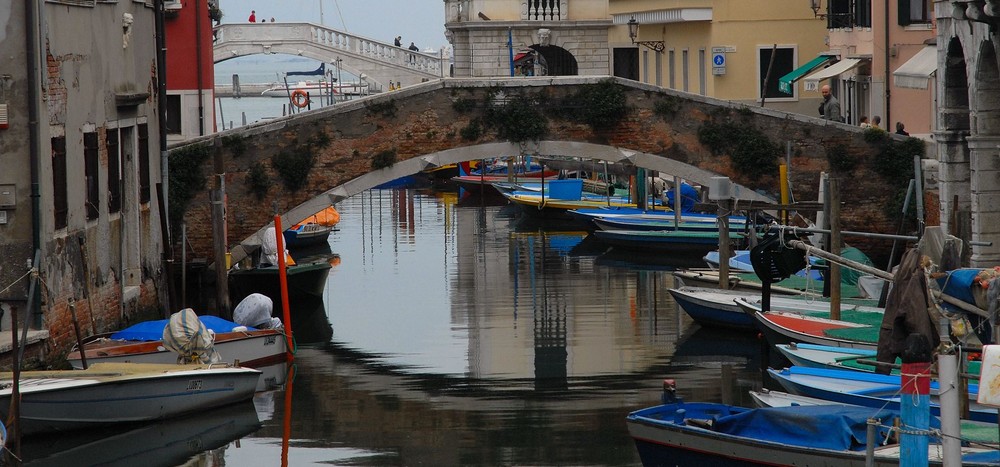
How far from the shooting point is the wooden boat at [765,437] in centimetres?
782

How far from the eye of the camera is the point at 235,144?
1694cm

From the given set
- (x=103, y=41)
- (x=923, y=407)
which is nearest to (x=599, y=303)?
(x=103, y=41)

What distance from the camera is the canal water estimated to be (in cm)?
1002

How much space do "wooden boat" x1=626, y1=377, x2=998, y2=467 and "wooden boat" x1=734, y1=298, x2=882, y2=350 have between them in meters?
3.46

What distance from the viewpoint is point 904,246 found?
17.4 metres

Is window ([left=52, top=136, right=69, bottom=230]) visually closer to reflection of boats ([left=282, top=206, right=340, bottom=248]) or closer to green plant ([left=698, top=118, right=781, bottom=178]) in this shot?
green plant ([left=698, top=118, right=781, bottom=178])

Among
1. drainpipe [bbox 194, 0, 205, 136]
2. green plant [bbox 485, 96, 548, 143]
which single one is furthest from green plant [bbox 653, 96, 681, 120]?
drainpipe [bbox 194, 0, 205, 136]

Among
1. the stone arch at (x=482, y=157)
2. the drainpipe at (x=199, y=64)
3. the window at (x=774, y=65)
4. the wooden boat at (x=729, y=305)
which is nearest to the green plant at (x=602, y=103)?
the stone arch at (x=482, y=157)

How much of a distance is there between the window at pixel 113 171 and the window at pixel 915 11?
8.98 metres

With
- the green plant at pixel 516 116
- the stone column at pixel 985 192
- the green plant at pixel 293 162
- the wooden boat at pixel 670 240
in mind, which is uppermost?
the green plant at pixel 516 116

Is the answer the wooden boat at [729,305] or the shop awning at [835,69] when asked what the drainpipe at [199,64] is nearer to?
the wooden boat at [729,305]

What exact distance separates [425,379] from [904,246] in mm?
→ 6985

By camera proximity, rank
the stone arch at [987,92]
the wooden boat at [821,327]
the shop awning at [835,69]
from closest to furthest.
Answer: the wooden boat at [821,327] < the stone arch at [987,92] < the shop awning at [835,69]

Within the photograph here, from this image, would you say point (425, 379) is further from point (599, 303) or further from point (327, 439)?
point (599, 303)
